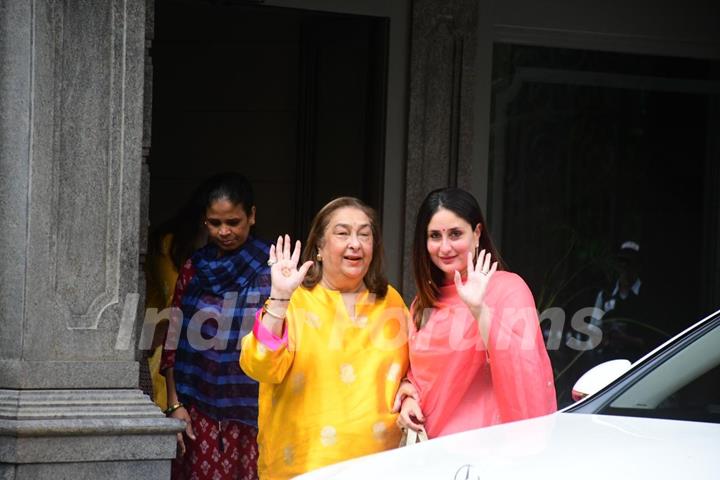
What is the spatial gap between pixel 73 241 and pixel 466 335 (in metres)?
2.24

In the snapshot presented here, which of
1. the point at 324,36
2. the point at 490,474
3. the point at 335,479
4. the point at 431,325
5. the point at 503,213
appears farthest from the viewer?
the point at 324,36

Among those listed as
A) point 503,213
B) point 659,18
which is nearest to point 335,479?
point 503,213

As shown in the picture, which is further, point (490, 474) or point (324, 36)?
point (324, 36)

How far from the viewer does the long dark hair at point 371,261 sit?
570cm

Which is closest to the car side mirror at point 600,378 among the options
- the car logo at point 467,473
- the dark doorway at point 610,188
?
the car logo at point 467,473

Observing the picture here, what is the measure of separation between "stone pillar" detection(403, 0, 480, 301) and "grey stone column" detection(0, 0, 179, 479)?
2736mm

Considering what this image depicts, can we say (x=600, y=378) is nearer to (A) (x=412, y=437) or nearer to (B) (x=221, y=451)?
(A) (x=412, y=437)

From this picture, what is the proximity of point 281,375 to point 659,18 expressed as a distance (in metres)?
5.55

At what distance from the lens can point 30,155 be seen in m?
6.67

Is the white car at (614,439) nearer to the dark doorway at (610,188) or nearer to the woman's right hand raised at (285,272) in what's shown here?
the woman's right hand raised at (285,272)

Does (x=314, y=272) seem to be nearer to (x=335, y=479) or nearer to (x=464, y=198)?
(x=464, y=198)

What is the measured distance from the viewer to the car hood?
392 cm

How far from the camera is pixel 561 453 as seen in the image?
164 inches

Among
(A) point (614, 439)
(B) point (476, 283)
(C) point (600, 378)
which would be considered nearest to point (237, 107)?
(B) point (476, 283)
